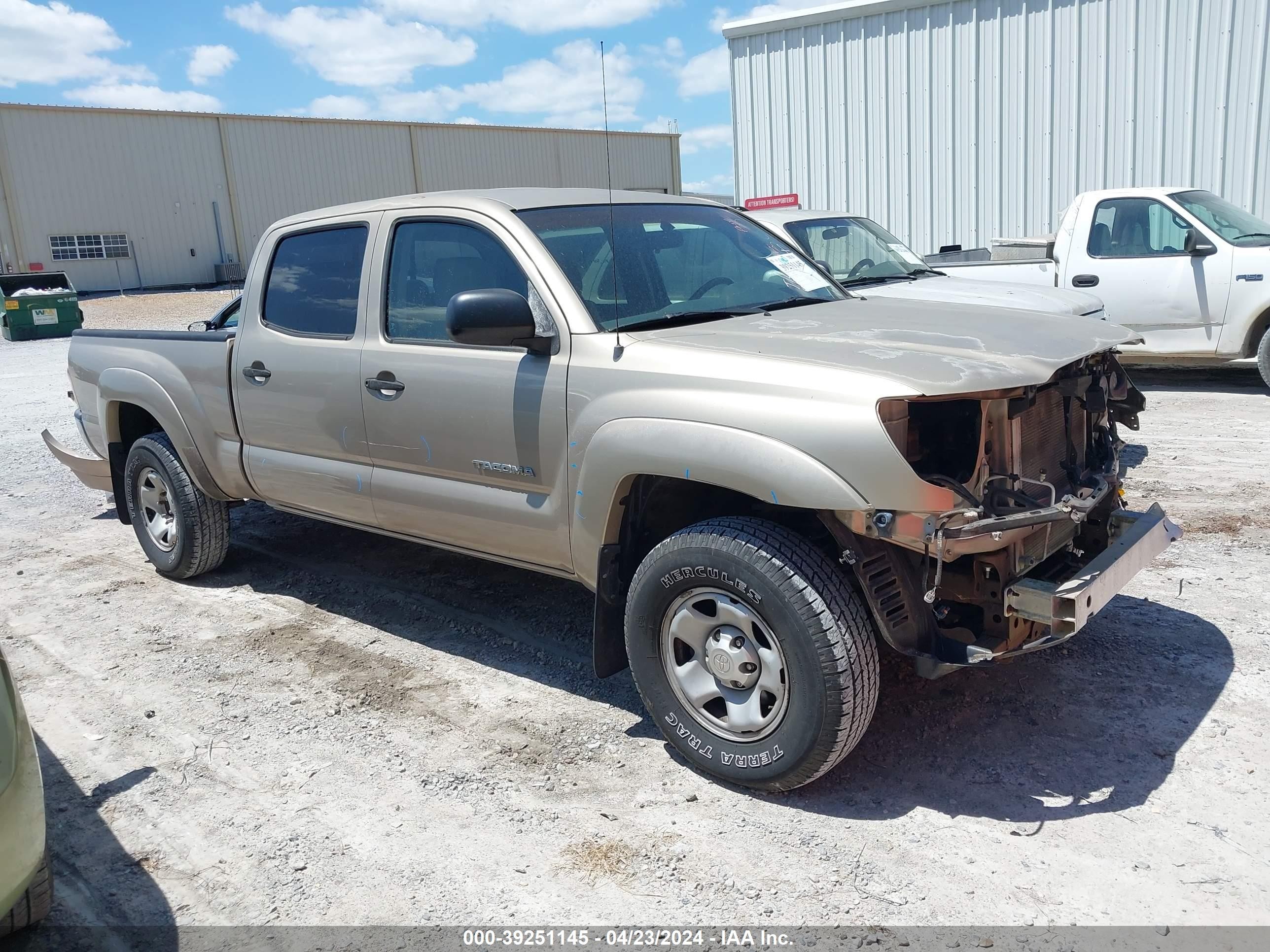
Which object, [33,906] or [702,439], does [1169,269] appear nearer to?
[702,439]

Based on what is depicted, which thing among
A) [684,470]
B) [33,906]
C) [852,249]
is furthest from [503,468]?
[852,249]

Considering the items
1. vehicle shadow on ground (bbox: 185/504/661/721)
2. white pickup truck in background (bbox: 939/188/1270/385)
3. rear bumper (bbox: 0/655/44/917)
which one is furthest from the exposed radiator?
white pickup truck in background (bbox: 939/188/1270/385)

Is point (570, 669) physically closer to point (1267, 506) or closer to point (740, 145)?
point (1267, 506)

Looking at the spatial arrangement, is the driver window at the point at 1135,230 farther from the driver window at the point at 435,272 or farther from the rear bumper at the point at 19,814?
the rear bumper at the point at 19,814

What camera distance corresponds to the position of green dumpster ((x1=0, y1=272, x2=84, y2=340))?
74.5ft

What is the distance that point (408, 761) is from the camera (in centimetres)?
390

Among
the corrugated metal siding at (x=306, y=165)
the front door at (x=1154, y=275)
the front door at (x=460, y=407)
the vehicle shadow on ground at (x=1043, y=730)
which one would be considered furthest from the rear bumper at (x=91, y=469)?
the corrugated metal siding at (x=306, y=165)

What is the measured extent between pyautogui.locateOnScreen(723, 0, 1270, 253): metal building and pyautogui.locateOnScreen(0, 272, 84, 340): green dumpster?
15.6 m

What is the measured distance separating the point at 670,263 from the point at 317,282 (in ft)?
5.81

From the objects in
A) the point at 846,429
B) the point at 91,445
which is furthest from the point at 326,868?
the point at 91,445

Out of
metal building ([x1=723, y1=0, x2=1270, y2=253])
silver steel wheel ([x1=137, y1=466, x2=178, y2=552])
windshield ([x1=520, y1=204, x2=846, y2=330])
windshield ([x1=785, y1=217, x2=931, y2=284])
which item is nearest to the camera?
windshield ([x1=520, y1=204, x2=846, y2=330])

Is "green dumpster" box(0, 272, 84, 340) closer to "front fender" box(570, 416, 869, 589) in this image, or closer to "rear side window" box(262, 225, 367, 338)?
"rear side window" box(262, 225, 367, 338)

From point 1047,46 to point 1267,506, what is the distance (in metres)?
9.69

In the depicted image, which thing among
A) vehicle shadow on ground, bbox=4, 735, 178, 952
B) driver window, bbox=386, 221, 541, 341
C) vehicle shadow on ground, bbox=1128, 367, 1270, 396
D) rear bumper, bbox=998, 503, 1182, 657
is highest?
driver window, bbox=386, 221, 541, 341
